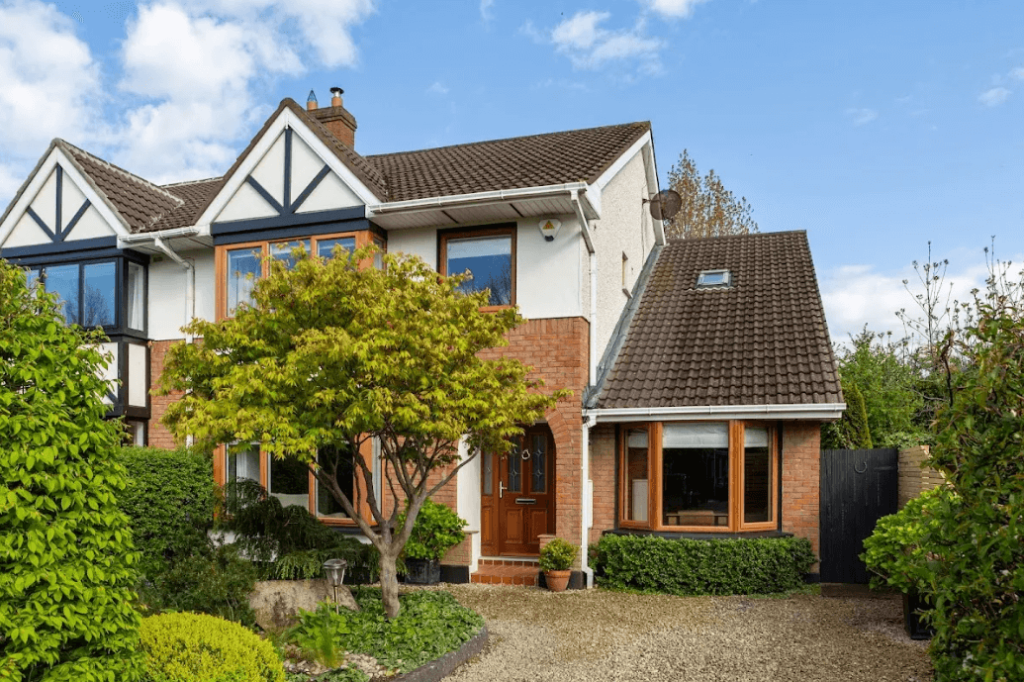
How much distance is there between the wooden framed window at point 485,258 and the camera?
12.4 metres

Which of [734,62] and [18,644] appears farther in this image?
[734,62]

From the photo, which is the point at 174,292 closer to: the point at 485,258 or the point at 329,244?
the point at 329,244

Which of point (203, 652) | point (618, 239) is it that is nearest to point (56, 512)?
point (203, 652)

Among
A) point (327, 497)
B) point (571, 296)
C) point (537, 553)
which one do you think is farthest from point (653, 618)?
point (327, 497)

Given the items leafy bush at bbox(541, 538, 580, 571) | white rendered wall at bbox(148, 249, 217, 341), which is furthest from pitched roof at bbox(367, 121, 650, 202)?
leafy bush at bbox(541, 538, 580, 571)

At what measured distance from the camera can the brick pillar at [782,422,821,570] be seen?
38.0ft

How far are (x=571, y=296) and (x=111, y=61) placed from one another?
7474 mm

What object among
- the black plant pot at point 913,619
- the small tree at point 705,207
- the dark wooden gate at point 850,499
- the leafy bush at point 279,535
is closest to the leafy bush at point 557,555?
the leafy bush at point 279,535

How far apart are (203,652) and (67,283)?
1169 centimetres

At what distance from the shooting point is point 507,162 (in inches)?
549

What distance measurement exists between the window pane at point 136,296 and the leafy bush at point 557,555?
921 cm

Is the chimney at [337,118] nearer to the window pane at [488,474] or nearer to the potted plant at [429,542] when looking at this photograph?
the window pane at [488,474]

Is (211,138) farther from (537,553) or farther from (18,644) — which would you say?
(18,644)

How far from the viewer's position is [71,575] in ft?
14.8
